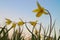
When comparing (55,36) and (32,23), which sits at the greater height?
(32,23)

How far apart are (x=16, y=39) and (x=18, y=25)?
0.37 metres

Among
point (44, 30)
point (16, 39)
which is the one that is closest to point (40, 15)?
point (44, 30)

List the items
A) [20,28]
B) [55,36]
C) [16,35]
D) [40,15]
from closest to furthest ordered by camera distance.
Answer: [40,15] < [55,36] < [16,35] < [20,28]

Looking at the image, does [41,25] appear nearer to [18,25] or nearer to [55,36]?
[55,36]

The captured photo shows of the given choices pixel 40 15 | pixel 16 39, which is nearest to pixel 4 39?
pixel 16 39

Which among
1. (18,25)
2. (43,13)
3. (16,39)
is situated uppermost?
(43,13)

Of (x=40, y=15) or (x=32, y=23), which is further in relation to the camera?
Result: (x=32, y=23)

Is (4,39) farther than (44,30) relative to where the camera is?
No

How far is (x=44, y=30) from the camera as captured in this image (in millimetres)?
2010

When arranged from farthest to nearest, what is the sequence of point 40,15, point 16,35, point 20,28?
point 20,28 < point 16,35 < point 40,15

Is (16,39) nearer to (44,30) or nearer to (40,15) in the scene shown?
(44,30)

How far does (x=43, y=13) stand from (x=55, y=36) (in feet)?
1.29

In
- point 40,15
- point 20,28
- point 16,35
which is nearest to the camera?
point 40,15

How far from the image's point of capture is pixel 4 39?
5.71 feet
